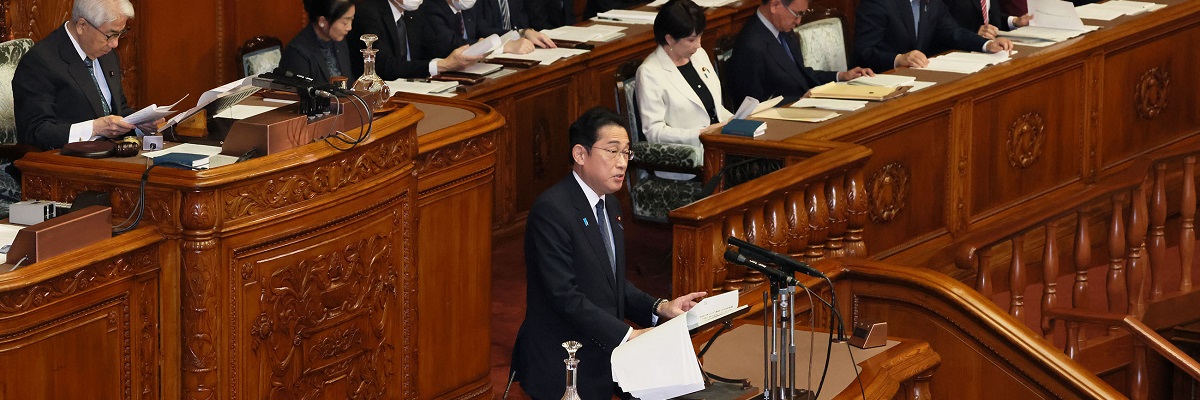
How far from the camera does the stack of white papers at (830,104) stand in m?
6.50

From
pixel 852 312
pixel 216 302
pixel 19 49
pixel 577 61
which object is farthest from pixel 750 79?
pixel 216 302

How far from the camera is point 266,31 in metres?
8.02

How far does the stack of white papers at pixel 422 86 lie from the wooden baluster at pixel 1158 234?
2.83 metres

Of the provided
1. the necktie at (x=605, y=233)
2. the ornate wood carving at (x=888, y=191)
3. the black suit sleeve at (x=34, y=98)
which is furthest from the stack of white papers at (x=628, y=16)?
the necktie at (x=605, y=233)

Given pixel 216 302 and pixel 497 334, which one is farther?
pixel 497 334

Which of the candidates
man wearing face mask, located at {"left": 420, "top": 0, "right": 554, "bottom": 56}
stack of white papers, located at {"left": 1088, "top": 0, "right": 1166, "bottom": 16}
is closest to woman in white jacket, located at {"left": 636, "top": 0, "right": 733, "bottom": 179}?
man wearing face mask, located at {"left": 420, "top": 0, "right": 554, "bottom": 56}

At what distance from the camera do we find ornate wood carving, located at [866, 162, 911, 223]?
6301mm

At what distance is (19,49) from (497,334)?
6.65ft

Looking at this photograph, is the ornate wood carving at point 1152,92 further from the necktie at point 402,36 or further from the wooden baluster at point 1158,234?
the necktie at point 402,36

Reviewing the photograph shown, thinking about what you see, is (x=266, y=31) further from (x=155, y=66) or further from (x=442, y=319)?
(x=442, y=319)

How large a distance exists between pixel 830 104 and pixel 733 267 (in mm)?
1722

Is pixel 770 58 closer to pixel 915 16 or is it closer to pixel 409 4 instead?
pixel 915 16

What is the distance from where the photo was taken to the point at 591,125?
177 inches

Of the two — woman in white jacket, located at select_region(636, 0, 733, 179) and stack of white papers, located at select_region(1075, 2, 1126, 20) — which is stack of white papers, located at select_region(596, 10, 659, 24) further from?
stack of white papers, located at select_region(1075, 2, 1126, 20)
